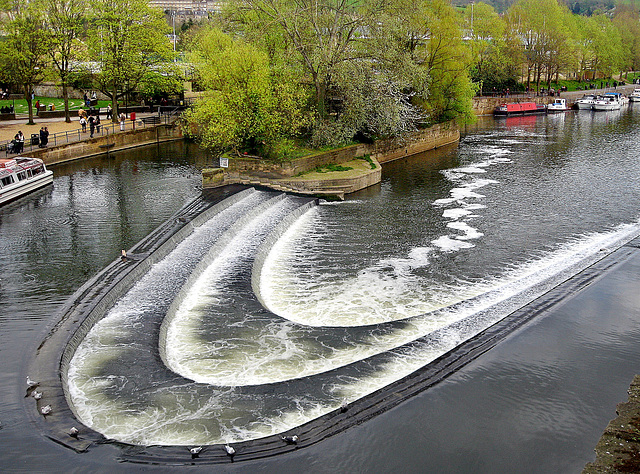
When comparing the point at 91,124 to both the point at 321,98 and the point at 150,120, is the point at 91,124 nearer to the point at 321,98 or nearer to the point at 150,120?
the point at 150,120

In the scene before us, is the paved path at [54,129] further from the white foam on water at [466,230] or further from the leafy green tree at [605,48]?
the leafy green tree at [605,48]

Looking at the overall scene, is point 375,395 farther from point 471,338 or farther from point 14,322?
point 14,322

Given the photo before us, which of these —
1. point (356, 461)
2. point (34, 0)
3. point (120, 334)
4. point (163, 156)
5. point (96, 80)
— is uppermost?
point (34, 0)

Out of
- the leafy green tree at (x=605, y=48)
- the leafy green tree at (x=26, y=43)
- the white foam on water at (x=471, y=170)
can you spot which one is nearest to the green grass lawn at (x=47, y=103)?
the leafy green tree at (x=26, y=43)

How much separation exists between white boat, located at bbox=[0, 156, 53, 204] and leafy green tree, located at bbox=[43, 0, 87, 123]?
17.0 metres

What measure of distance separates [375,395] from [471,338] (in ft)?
16.7

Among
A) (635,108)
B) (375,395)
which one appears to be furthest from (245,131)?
(635,108)

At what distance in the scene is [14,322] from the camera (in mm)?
20422

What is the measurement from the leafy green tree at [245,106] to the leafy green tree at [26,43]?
18.7 m

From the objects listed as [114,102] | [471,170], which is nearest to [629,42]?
[471,170]

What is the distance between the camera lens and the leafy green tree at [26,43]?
5228 cm

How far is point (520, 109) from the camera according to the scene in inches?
3718

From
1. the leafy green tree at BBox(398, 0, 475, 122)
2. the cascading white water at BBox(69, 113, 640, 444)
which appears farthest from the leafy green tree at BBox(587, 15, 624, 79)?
the cascading white water at BBox(69, 113, 640, 444)

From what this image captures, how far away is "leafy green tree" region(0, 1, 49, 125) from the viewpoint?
52281 mm
